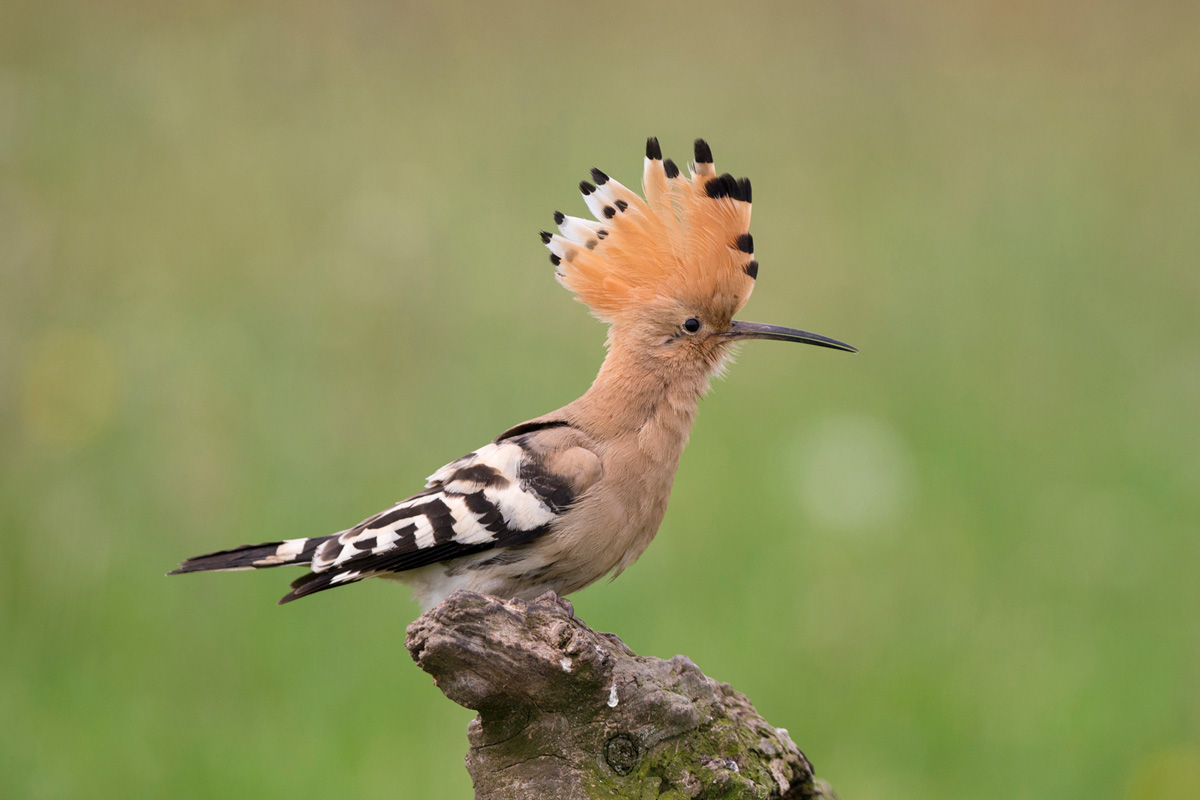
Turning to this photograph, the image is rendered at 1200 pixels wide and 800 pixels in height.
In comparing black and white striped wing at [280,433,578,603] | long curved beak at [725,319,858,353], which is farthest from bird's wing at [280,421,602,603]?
long curved beak at [725,319,858,353]

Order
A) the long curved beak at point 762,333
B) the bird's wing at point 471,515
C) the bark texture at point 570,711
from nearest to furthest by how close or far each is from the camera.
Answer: the bark texture at point 570,711
the bird's wing at point 471,515
the long curved beak at point 762,333

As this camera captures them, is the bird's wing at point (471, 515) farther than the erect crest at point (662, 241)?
No

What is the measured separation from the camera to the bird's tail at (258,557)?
7.38ft

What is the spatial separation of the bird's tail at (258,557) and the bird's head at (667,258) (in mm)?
765

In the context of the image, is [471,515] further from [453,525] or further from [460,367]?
[460,367]

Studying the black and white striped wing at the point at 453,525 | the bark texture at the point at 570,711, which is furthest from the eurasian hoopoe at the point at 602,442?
the bark texture at the point at 570,711

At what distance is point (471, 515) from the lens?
2.09 metres

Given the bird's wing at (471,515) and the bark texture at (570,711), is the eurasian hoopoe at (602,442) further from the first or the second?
the bark texture at (570,711)

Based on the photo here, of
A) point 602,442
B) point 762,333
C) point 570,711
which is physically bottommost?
point 570,711

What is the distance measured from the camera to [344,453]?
4230 millimetres

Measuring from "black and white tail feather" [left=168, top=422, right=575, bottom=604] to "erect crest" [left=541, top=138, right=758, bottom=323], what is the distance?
0.42 metres

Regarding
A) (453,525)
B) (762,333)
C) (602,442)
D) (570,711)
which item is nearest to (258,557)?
(453,525)

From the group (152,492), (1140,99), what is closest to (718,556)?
(152,492)

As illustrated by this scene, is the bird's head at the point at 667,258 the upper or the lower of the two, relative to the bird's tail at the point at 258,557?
upper
